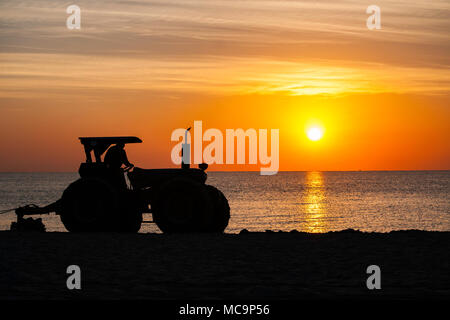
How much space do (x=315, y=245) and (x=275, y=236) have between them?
1964mm

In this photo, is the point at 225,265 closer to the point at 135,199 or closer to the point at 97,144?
the point at 135,199

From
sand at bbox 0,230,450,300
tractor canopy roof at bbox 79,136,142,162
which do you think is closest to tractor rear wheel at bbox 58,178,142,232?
tractor canopy roof at bbox 79,136,142,162

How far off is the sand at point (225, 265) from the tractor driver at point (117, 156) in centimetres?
230

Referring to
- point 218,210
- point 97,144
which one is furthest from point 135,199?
point 218,210

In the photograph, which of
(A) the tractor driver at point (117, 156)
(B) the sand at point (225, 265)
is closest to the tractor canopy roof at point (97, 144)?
(A) the tractor driver at point (117, 156)

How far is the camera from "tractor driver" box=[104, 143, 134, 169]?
1694 centimetres

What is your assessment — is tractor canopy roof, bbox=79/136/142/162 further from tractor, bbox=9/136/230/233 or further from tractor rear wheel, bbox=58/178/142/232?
tractor rear wheel, bbox=58/178/142/232

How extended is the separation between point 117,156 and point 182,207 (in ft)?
7.32

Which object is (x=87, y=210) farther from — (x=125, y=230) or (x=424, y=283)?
(x=424, y=283)

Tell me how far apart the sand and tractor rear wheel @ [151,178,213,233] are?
844mm

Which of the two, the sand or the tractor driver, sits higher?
the tractor driver

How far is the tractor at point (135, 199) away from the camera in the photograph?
16.0 m

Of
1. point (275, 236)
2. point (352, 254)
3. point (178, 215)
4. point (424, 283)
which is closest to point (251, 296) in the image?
point (424, 283)
